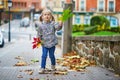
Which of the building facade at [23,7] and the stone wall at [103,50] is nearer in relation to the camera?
the stone wall at [103,50]

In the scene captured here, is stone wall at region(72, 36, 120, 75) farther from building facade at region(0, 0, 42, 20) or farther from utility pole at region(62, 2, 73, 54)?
building facade at region(0, 0, 42, 20)

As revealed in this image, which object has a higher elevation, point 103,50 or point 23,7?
point 23,7

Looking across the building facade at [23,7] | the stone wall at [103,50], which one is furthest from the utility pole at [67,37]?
the building facade at [23,7]

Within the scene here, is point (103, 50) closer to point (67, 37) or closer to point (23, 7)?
point (67, 37)

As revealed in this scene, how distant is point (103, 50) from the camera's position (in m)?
10.2

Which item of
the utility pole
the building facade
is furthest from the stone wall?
the building facade

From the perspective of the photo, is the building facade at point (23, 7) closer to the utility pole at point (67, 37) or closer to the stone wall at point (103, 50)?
the utility pole at point (67, 37)

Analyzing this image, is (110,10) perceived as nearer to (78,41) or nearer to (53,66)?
(78,41)

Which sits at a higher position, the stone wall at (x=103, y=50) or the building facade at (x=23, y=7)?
the building facade at (x=23, y=7)

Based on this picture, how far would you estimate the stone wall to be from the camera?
29.7 feet

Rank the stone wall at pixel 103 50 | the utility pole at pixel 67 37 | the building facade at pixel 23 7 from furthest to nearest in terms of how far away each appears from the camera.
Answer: the building facade at pixel 23 7, the utility pole at pixel 67 37, the stone wall at pixel 103 50

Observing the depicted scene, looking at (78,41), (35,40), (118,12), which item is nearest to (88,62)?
(35,40)

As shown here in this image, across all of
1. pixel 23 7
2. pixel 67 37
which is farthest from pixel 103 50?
pixel 23 7

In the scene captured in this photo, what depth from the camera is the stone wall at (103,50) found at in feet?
29.7
